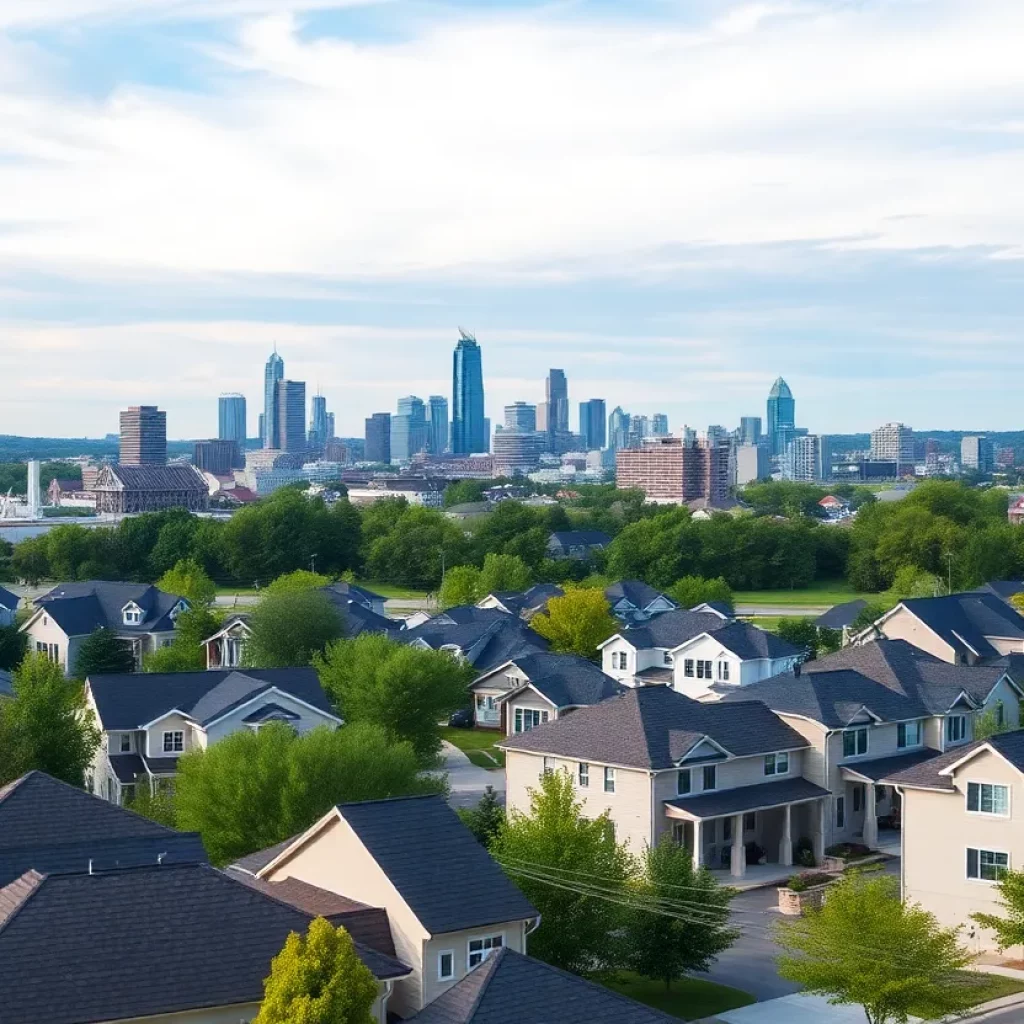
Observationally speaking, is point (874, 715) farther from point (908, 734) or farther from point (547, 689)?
point (547, 689)

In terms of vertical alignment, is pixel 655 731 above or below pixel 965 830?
above

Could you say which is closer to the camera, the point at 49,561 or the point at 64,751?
the point at 64,751

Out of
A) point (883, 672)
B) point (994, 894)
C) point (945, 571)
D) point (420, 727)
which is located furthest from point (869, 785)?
point (945, 571)

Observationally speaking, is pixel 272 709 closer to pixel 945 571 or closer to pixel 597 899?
pixel 597 899

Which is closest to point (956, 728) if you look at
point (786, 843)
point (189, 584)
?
point (786, 843)

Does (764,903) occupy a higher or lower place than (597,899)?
lower

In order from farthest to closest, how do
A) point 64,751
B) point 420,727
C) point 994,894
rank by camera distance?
1. point 420,727
2. point 64,751
3. point 994,894

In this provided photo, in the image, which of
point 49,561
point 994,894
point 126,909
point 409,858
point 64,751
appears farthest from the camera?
point 49,561
